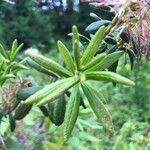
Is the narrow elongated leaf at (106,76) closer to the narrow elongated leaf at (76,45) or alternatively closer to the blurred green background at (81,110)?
the narrow elongated leaf at (76,45)

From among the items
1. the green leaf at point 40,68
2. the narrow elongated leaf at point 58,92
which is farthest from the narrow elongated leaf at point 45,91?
the green leaf at point 40,68

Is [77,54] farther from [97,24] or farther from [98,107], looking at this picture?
[97,24]

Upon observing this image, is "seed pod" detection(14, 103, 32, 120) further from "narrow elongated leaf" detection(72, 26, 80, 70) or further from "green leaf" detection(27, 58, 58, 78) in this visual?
"narrow elongated leaf" detection(72, 26, 80, 70)

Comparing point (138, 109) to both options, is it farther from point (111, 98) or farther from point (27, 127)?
point (27, 127)

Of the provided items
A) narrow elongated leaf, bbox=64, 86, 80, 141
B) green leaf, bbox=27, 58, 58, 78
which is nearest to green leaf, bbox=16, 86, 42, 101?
green leaf, bbox=27, 58, 58, 78

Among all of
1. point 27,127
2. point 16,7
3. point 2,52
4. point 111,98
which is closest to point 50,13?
point 16,7

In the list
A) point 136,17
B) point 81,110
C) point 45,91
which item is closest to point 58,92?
point 45,91
